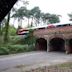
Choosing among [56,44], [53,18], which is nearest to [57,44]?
[56,44]

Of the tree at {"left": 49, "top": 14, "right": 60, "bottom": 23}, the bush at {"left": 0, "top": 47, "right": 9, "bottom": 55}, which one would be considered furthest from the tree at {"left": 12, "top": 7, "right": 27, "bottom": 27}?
the bush at {"left": 0, "top": 47, "right": 9, "bottom": 55}

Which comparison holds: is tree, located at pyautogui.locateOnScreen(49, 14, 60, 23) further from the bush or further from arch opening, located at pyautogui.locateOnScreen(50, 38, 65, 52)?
the bush

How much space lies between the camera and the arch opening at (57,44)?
29.6 metres

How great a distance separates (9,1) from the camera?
145 inches

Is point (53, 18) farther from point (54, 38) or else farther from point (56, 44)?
point (54, 38)

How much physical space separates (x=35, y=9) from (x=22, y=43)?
68.6ft

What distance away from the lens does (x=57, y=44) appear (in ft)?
102

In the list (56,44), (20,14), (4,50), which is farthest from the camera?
(20,14)

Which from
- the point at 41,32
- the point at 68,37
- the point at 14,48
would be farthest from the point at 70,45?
the point at 14,48

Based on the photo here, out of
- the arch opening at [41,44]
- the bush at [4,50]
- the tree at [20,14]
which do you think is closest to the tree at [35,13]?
the tree at [20,14]

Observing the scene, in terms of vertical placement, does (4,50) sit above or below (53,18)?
below

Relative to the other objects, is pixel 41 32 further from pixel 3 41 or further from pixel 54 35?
pixel 3 41

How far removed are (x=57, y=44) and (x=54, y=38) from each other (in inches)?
112

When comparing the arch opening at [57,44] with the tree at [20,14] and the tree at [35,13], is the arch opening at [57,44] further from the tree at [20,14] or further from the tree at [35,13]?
the tree at [35,13]
